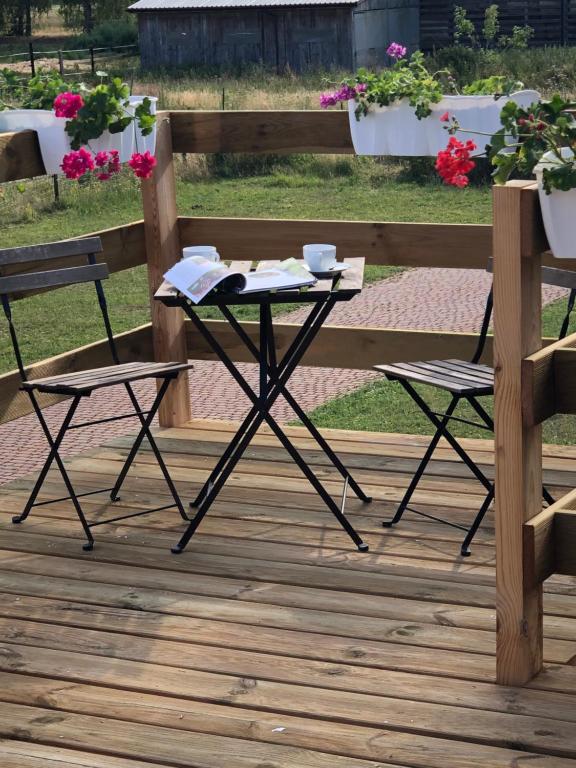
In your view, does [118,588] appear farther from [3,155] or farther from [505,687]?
[3,155]

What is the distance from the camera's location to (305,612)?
3.46m

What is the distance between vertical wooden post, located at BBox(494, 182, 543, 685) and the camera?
2.84m

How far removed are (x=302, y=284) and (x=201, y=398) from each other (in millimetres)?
3516

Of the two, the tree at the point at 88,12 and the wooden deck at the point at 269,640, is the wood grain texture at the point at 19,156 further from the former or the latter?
the tree at the point at 88,12

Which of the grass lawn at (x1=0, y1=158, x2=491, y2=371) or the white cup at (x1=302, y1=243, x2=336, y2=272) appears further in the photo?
the grass lawn at (x1=0, y1=158, x2=491, y2=371)

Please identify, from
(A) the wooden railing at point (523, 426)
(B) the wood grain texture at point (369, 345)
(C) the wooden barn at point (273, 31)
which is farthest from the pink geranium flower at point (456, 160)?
(C) the wooden barn at point (273, 31)

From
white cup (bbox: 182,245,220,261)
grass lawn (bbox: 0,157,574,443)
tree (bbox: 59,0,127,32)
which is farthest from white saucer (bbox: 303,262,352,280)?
tree (bbox: 59,0,127,32)

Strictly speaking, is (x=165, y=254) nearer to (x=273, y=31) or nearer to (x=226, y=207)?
(x=226, y=207)

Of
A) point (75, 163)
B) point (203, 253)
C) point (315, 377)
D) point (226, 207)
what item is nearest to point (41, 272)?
point (75, 163)

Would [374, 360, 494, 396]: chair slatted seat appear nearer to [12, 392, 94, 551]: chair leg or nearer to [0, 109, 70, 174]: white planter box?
[12, 392, 94, 551]: chair leg

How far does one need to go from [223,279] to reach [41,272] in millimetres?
967

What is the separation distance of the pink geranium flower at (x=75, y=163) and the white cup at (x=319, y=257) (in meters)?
0.85

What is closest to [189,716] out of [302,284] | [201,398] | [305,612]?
[305,612]

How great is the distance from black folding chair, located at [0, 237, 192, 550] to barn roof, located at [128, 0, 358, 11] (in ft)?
78.0
